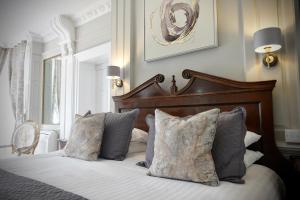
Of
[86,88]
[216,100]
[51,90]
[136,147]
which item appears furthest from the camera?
[51,90]

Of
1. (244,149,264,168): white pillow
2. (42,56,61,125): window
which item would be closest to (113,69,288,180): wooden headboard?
(244,149,264,168): white pillow

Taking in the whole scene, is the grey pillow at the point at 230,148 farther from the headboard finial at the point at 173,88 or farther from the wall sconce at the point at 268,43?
the headboard finial at the point at 173,88

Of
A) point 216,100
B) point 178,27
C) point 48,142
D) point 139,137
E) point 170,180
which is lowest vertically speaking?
point 48,142

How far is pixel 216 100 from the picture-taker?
1.80 metres

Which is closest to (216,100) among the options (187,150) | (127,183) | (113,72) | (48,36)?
(187,150)

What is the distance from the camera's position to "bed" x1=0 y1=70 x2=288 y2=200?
0.98 meters

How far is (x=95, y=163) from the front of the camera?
153cm

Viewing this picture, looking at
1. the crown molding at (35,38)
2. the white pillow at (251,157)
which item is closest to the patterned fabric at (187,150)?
the white pillow at (251,157)

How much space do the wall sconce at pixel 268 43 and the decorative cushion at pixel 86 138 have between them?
53.6 inches

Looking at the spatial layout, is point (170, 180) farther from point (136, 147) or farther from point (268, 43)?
point (268, 43)

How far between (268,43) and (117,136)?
133 cm

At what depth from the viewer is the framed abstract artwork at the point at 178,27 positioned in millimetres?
1985

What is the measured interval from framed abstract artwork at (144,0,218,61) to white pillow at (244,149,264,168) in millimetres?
1004

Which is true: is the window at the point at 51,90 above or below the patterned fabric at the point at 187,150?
above
